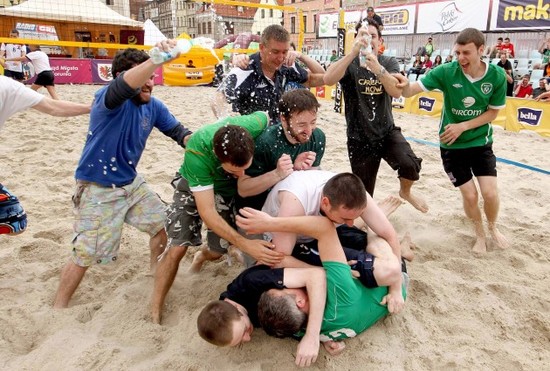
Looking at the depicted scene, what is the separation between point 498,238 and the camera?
353cm

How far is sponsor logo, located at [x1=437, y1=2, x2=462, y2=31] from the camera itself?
18.3 meters

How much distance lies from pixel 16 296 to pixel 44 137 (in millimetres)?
4093

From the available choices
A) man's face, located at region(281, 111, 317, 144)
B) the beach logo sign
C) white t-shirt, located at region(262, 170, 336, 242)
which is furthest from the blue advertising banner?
white t-shirt, located at region(262, 170, 336, 242)

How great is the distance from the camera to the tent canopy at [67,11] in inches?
780

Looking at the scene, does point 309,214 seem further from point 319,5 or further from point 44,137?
point 319,5

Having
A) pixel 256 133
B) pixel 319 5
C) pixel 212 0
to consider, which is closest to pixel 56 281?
pixel 256 133

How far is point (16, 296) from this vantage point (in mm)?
2812

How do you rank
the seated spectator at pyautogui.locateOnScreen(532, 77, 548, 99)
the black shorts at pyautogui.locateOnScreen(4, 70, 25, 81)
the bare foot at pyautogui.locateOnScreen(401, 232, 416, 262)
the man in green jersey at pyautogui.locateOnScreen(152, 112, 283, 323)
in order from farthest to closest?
the black shorts at pyautogui.locateOnScreen(4, 70, 25, 81) → the seated spectator at pyautogui.locateOnScreen(532, 77, 548, 99) → the bare foot at pyautogui.locateOnScreen(401, 232, 416, 262) → the man in green jersey at pyautogui.locateOnScreen(152, 112, 283, 323)

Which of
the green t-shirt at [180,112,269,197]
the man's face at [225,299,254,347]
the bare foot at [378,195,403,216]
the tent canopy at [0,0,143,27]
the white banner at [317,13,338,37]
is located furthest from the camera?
the white banner at [317,13,338,37]

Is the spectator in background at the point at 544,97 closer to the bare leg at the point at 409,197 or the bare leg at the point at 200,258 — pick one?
the bare leg at the point at 409,197

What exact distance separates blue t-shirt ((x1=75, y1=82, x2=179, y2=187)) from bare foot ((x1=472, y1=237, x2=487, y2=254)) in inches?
104

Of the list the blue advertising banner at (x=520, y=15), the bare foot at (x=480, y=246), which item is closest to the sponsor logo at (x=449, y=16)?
the blue advertising banner at (x=520, y=15)

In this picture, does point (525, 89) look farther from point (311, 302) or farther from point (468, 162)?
point (311, 302)

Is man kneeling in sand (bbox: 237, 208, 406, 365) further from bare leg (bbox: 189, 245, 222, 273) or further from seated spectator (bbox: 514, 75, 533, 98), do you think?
seated spectator (bbox: 514, 75, 533, 98)
